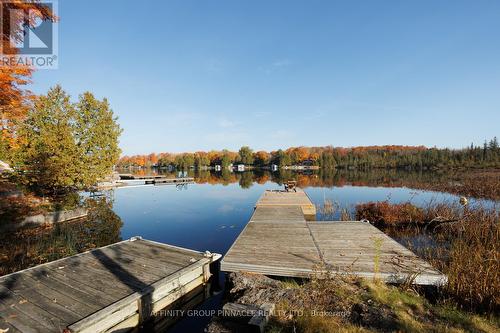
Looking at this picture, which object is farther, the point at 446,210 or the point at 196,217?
the point at 196,217

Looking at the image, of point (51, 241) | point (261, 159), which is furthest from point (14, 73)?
point (261, 159)

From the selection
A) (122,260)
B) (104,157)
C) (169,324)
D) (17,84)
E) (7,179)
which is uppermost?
(17,84)

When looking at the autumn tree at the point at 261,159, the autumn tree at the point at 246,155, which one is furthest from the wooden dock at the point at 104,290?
the autumn tree at the point at 261,159

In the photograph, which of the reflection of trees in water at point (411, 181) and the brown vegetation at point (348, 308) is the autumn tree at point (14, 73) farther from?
the reflection of trees in water at point (411, 181)

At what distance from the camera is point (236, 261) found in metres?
6.85

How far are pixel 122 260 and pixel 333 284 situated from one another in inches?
232

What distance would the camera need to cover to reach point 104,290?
5.31m

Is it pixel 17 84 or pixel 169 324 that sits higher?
pixel 17 84

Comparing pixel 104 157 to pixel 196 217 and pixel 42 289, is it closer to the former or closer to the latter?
pixel 196 217

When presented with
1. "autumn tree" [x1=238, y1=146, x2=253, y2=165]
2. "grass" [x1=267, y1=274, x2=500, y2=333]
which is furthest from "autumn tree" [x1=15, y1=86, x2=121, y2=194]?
"autumn tree" [x1=238, y1=146, x2=253, y2=165]

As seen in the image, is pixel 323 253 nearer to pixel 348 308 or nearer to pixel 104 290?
pixel 348 308

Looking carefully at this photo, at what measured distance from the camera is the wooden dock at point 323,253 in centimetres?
612

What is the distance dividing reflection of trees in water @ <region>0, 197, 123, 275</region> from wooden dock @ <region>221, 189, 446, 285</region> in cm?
703

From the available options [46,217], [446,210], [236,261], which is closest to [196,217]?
[46,217]
